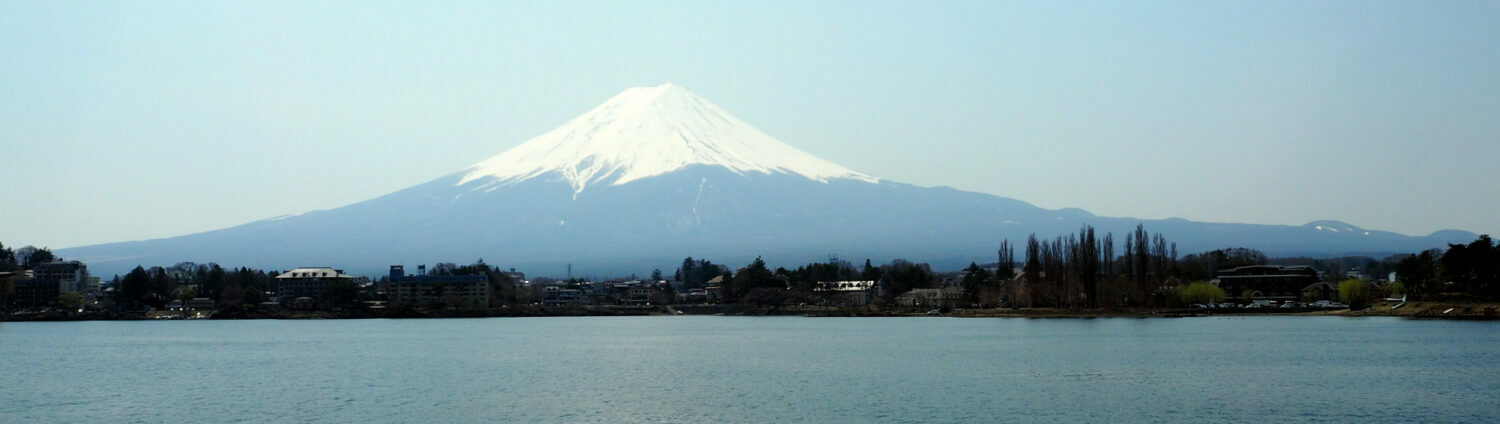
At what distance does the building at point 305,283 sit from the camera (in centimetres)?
11388

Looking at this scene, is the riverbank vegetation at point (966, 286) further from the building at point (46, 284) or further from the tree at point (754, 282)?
the building at point (46, 284)

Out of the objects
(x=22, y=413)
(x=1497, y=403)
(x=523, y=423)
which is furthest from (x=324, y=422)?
A: (x=1497, y=403)

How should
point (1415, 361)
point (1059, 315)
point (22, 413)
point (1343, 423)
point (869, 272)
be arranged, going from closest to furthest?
point (1343, 423)
point (22, 413)
point (1415, 361)
point (1059, 315)
point (869, 272)

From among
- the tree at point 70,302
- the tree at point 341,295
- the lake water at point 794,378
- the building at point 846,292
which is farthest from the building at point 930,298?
the tree at point 70,302

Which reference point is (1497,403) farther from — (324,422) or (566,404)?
(324,422)

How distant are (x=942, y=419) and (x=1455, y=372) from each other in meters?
16.0

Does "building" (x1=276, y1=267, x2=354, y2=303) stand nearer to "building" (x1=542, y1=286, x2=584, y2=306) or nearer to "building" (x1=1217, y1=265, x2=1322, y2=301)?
"building" (x1=542, y1=286, x2=584, y2=306)

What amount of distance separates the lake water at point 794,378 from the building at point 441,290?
48.0 meters

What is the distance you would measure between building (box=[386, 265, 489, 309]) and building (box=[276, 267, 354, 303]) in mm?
4768

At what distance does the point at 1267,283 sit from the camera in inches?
3807

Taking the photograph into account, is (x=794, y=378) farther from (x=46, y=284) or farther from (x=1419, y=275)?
(x=46, y=284)

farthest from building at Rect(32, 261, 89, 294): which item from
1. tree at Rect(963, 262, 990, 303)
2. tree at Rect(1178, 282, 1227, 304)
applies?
tree at Rect(1178, 282, 1227, 304)

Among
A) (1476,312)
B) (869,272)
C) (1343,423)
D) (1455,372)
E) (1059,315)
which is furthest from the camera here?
(869,272)

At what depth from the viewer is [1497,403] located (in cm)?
2828
